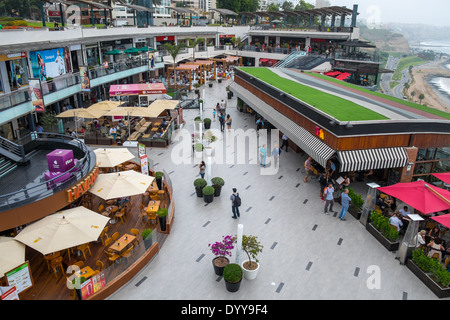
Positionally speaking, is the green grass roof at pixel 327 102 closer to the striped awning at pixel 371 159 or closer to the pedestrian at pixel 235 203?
the striped awning at pixel 371 159

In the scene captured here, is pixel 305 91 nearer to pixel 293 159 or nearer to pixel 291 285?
pixel 293 159

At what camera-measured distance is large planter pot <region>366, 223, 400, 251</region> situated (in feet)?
41.7

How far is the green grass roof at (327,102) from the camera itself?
16094 millimetres

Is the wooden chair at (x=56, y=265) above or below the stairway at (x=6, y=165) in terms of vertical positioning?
below

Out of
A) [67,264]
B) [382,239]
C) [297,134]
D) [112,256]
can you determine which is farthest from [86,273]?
[297,134]

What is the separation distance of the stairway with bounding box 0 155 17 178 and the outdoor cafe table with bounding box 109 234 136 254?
6762 mm

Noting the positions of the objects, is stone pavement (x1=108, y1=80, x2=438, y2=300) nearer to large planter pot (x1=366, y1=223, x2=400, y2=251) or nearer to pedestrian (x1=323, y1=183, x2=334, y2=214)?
large planter pot (x1=366, y1=223, x2=400, y2=251)

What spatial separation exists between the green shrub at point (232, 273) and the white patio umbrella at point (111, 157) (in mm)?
8843

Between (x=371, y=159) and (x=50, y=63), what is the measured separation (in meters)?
27.7

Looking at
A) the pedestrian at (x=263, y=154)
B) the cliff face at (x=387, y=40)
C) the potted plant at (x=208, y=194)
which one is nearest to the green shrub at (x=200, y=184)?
the potted plant at (x=208, y=194)

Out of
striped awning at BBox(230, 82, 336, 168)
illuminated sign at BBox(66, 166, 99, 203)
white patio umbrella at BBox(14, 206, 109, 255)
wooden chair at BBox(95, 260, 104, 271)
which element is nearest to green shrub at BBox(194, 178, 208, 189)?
illuminated sign at BBox(66, 166, 99, 203)

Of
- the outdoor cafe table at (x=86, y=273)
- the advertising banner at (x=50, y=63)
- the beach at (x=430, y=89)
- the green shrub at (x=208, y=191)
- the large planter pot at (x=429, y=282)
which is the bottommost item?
the beach at (x=430, y=89)

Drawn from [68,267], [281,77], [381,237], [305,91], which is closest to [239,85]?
[281,77]

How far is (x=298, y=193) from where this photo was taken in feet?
57.6
